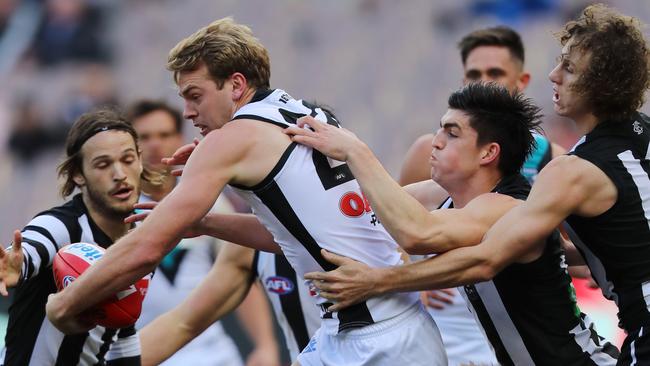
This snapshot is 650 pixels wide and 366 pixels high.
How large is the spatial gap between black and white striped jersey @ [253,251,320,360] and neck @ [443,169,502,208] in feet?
5.51

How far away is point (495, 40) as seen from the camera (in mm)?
7066

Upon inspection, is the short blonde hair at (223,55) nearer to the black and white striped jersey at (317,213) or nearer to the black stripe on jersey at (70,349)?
the black and white striped jersey at (317,213)

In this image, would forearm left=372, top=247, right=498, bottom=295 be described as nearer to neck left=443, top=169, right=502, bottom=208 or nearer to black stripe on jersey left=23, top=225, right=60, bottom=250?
neck left=443, top=169, right=502, bottom=208

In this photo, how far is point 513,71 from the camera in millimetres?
7055

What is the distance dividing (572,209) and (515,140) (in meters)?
0.61

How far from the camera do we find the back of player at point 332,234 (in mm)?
4109

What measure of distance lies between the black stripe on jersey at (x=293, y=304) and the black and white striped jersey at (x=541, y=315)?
1.86 meters

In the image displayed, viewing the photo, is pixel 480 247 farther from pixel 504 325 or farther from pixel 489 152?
pixel 489 152

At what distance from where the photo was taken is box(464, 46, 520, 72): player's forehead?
6992mm

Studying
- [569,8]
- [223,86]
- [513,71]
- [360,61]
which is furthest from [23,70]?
[223,86]

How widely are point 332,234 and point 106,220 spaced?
1.55 metres

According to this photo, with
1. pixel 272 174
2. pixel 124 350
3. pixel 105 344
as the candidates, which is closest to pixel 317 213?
pixel 272 174

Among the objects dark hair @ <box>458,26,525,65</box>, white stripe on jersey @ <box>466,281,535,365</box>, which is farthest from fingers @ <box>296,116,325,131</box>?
dark hair @ <box>458,26,525,65</box>

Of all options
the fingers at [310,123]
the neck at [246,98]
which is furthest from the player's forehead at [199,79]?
the fingers at [310,123]
